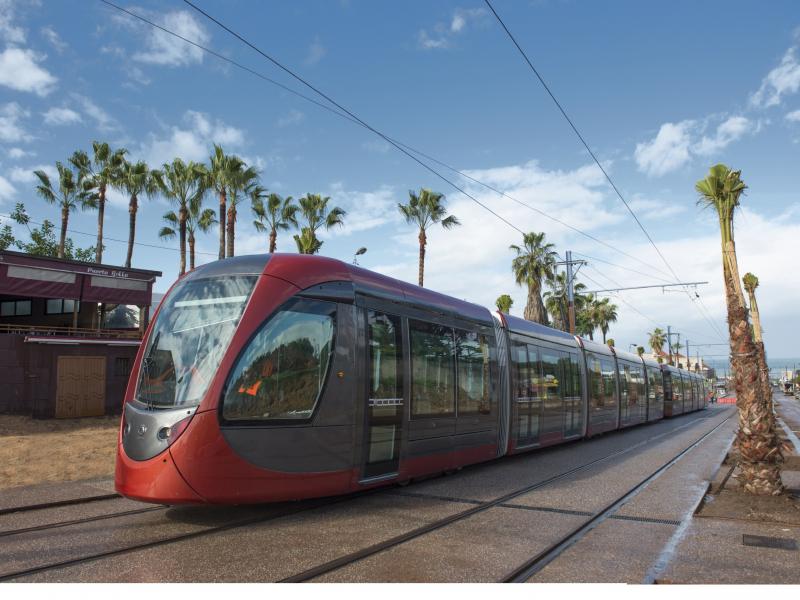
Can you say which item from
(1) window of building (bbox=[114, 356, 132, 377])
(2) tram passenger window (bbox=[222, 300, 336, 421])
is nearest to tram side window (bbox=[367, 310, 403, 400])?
(2) tram passenger window (bbox=[222, 300, 336, 421])

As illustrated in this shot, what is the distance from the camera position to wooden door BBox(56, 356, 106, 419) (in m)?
22.5

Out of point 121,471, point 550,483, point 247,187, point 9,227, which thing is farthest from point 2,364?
point 9,227

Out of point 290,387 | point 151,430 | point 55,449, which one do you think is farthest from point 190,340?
point 55,449

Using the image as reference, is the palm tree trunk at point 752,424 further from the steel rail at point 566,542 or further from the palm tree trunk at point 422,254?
the palm tree trunk at point 422,254

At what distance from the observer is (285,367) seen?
6941mm

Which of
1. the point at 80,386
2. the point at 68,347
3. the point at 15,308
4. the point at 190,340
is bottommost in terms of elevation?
the point at 80,386

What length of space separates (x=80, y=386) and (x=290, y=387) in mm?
19406

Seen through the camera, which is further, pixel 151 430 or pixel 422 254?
pixel 422 254

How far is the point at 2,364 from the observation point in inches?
855

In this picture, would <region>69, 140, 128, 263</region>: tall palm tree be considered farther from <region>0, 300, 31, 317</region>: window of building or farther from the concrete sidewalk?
the concrete sidewalk

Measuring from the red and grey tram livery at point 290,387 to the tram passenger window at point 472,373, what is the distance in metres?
0.05

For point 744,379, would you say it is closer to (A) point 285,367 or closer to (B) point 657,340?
(A) point 285,367
